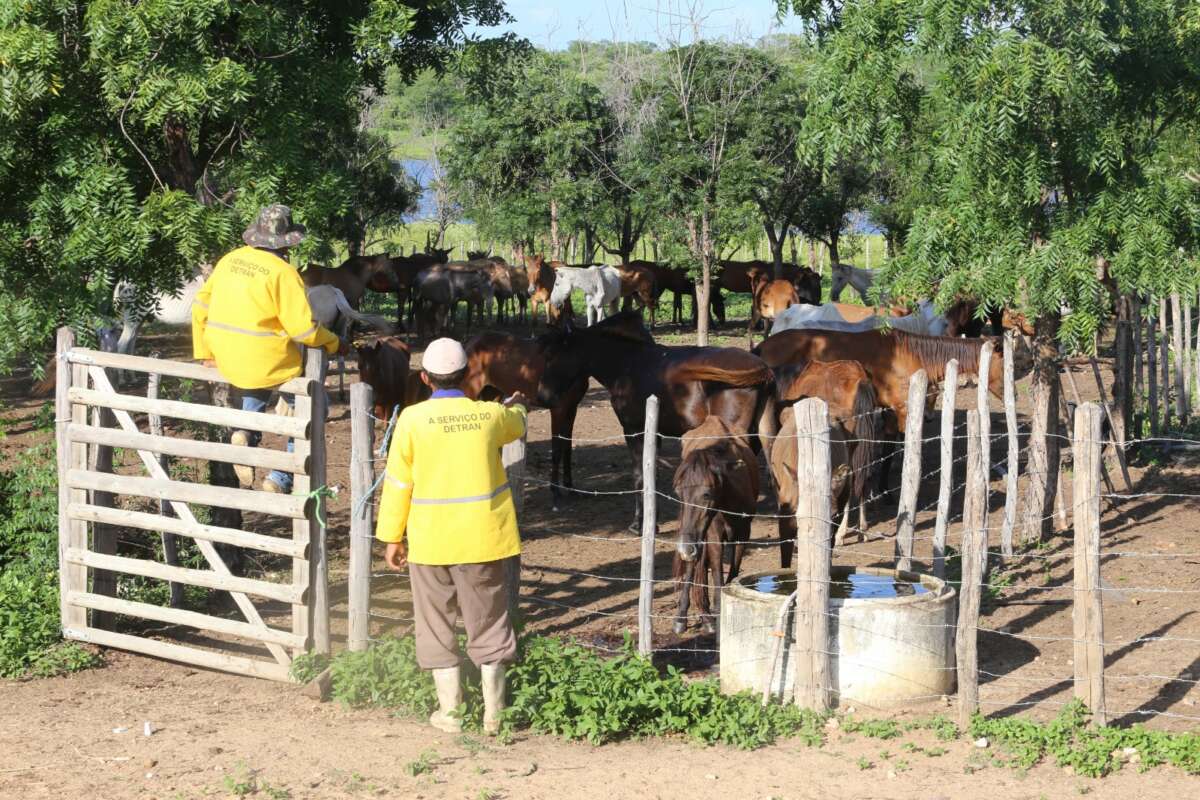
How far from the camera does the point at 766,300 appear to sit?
2733 cm

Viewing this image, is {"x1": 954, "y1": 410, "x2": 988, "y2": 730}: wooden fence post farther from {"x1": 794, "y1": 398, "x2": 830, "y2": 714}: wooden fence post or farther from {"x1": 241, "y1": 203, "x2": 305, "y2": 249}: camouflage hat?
{"x1": 241, "y1": 203, "x2": 305, "y2": 249}: camouflage hat

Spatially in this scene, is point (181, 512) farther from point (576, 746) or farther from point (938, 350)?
point (938, 350)

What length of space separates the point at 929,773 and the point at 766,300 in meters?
21.5

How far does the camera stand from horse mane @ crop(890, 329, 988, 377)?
14.6 m

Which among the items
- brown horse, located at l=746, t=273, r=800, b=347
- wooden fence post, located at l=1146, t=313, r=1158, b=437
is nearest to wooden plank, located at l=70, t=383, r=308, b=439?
wooden fence post, located at l=1146, t=313, r=1158, b=437

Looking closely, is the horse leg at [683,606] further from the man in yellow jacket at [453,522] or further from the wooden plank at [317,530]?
the wooden plank at [317,530]

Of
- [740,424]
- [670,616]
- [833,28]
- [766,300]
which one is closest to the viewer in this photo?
[670,616]

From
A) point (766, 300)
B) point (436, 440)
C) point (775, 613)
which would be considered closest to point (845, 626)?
point (775, 613)

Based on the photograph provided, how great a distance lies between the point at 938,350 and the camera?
14734mm

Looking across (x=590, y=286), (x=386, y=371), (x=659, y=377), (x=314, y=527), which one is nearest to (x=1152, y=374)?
(x=659, y=377)

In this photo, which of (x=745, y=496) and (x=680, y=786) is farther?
(x=745, y=496)

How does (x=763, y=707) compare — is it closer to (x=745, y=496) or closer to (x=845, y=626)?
(x=845, y=626)

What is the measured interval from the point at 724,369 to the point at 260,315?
542 cm

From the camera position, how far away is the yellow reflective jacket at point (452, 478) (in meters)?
6.50
